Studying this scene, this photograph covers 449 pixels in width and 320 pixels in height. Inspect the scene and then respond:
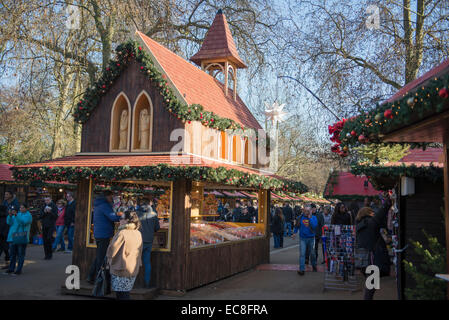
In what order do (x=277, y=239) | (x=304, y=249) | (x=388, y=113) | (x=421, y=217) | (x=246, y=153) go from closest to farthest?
(x=388, y=113) < (x=421, y=217) < (x=304, y=249) < (x=246, y=153) < (x=277, y=239)

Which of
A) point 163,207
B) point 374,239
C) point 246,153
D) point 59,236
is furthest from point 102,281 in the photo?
point 59,236

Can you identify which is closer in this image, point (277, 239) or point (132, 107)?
point (132, 107)

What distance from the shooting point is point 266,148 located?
1523 centimetres

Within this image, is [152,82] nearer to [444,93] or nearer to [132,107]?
[132,107]

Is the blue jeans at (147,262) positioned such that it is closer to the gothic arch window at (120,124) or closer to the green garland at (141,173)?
the green garland at (141,173)

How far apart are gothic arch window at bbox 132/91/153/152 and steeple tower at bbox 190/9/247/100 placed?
5.09 metres

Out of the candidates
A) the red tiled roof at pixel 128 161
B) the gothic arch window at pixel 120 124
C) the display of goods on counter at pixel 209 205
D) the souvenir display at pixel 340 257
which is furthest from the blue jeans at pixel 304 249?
the gothic arch window at pixel 120 124

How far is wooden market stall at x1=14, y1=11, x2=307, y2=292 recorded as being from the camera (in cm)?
928

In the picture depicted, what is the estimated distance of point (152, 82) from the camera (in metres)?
10.3

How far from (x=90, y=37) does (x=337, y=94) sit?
10.2 m

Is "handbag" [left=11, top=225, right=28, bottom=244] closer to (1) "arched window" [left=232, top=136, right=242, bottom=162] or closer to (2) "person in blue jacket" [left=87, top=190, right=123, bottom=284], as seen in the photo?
(2) "person in blue jacket" [left=87, top=190, right=123, bottom=284]

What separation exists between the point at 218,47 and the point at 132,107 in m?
6.13

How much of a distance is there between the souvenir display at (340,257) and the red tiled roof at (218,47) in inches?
311
